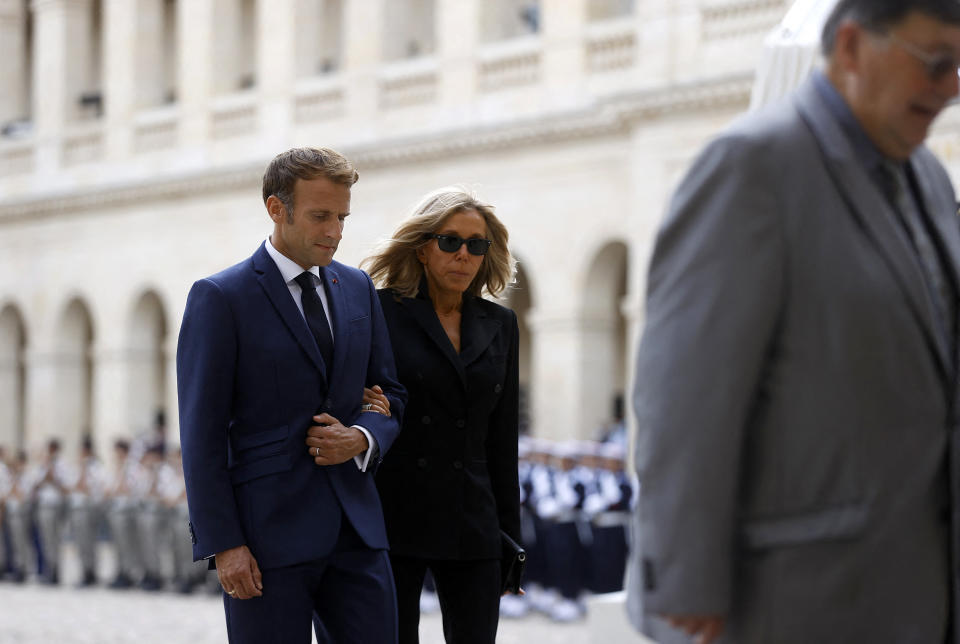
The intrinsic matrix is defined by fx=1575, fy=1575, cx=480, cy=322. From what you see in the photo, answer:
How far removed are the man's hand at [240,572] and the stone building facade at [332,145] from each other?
14.2m

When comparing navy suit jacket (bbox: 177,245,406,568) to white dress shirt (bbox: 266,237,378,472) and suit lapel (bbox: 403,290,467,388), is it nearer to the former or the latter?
white dress shirt (bbox: 266,237,378,472)

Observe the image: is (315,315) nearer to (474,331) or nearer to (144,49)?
(474,331)

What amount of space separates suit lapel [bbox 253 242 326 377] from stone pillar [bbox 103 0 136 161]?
26517mm

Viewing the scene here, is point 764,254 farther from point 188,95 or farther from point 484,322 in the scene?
point 188,95

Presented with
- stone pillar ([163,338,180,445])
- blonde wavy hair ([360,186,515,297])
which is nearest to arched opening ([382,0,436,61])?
stone pillar ([163,338,180,445])

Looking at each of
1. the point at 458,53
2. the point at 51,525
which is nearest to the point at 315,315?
the point at 51,525

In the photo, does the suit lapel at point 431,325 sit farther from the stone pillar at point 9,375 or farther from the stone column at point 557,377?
the stone pillar at point 9,375

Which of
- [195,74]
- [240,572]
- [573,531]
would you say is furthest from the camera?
[195,74]

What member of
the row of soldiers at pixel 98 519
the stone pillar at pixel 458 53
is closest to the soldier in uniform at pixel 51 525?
the row of soldiers at pixel 98 519

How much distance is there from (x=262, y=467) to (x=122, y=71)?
27.7m

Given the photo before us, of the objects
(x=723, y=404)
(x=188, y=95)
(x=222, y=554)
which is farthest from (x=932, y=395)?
(x=188, y=95)

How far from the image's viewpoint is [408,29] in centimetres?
2750

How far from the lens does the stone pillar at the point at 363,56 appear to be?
1033 inches

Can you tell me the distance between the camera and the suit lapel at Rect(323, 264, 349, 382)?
4543 mm
